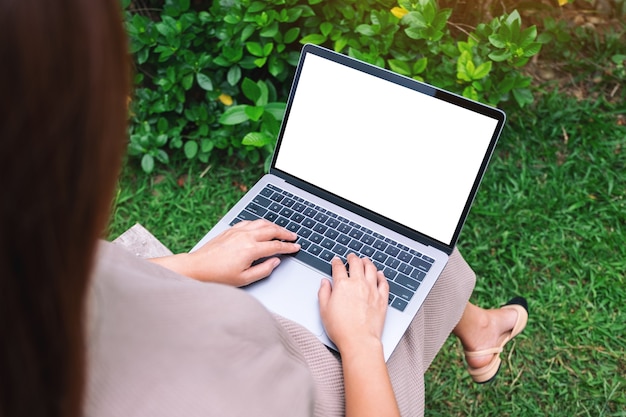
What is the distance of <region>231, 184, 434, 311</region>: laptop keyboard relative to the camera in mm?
1218

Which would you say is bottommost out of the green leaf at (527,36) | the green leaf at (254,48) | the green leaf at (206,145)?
the green leaf at (206,145)

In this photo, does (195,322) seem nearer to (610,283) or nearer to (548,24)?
(610,283)

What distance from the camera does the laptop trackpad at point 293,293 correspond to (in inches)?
45.3

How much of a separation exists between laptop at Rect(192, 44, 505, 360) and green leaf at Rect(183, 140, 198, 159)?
0.72 meters

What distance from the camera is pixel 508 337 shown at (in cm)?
162

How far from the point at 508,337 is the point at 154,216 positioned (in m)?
1.30

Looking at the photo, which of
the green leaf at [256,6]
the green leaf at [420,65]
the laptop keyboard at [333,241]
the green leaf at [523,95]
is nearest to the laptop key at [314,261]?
the laptop keyboard at [333,241]

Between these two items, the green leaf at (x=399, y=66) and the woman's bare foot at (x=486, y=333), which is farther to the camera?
the green leaf at (x=399, y=66)

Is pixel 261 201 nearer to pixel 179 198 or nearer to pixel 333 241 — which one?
pixel 333 241

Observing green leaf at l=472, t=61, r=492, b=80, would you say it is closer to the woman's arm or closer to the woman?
the woman's arm

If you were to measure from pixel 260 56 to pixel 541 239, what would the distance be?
3.80 feet

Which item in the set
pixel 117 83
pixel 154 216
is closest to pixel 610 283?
pixel 154 216

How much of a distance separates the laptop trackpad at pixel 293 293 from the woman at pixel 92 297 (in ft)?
0.61

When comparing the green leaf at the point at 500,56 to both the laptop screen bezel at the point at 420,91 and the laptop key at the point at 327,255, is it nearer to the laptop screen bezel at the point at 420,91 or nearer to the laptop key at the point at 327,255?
the laptop screen bezel at the point at 420,91
